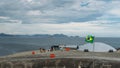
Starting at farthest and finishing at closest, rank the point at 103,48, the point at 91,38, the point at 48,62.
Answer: the point at 103,48
the point at 48,62
the point at 91,38

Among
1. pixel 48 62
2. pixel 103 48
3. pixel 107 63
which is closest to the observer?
pixel 107 63

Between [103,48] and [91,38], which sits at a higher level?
[91,38]

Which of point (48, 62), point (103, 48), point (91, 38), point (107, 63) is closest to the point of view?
point (91, 38)

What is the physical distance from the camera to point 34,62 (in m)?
30.4

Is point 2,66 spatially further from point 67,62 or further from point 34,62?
point 67,62

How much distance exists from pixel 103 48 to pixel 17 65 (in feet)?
125

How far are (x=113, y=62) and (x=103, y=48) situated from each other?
118ft

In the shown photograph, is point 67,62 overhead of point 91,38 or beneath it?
beneath

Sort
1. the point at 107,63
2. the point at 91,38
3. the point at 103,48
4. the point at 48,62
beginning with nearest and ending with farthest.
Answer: the point at 91,38 → the point at 107,63 → the point at 48,62 → the point at 103,48

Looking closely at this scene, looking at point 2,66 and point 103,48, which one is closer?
point 2,66

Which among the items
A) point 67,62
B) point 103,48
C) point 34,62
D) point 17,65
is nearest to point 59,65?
point 67,62

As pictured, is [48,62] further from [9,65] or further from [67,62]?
[9,65]

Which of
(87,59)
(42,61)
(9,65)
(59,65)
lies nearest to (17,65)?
(9,65)

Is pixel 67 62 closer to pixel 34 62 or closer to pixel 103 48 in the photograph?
pixel 34 62
